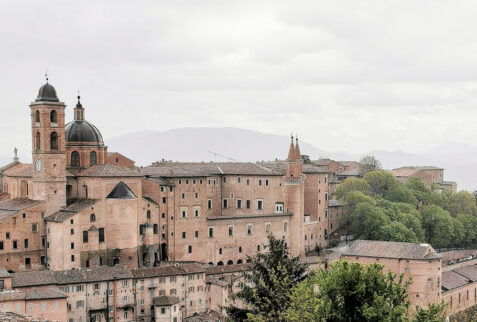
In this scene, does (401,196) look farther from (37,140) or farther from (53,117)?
(37,140)

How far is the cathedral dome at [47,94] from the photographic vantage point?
52959 mm

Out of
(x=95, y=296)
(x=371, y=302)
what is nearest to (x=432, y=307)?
(x=371, y=302)

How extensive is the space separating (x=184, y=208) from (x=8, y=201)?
1542 centimetres

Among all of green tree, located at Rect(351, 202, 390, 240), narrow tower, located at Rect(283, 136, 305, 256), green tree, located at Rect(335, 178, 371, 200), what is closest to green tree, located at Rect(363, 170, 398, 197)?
green tree, located at Rect(335, 178, 371, 200)

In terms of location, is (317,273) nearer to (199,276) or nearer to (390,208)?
(199,276)

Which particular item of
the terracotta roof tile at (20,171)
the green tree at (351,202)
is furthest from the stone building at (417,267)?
the terracotta roof tile at (20,171)

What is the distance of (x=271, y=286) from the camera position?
27234 mm

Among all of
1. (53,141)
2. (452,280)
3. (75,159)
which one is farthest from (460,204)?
(53,141)

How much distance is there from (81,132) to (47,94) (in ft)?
18.5

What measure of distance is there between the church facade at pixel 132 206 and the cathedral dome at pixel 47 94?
0.31 ft

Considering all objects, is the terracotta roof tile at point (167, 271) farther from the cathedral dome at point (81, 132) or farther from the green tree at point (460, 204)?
the green tree at point (460, 204)

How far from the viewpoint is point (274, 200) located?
65875mm

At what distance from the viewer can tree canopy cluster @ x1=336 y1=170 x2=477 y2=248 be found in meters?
68.4

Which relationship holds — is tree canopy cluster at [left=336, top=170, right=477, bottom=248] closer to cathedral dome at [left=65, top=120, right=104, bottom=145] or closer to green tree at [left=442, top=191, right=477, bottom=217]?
green tree at [left=442, top=191, right=477, bottom=217]
